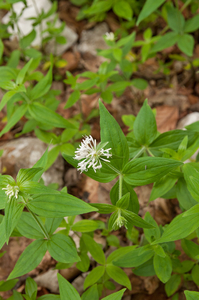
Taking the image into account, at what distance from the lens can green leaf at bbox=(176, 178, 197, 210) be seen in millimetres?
2043

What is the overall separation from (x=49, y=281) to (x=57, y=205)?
1.44 meters

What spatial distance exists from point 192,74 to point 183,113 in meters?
0.62

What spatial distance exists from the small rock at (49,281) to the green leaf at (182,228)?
1.44 meters

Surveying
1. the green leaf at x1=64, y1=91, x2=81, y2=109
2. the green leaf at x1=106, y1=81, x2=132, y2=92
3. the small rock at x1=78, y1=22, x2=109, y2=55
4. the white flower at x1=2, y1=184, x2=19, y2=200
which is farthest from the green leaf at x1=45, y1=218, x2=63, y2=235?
the small rock at x1=78, y1=22, x2=109, y2=55

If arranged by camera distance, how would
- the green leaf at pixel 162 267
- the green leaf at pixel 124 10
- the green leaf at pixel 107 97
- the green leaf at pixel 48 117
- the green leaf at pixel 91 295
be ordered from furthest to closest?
the green leaf at pixel 124 10
the green leaf at pixel 107 97
the green leaf at pixel 48 117
the green leaf at pixel 91 295
the green leaf at pixel 162 267

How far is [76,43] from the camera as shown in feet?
14.4

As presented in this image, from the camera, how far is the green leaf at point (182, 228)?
1635 mm

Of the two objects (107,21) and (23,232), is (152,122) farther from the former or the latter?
(107,21)

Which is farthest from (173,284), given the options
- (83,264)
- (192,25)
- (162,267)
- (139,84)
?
(192,25)

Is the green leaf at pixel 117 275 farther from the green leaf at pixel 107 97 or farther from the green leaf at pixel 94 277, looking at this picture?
the green leaf at pixel 107 97

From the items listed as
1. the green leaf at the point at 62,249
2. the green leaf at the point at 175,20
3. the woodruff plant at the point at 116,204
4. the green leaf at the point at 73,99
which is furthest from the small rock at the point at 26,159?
the green leaf at the point at 175,20

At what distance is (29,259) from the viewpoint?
1.89m

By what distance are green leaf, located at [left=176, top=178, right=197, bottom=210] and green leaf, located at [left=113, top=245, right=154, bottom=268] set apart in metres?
0.43

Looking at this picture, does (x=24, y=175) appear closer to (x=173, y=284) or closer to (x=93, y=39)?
(x=173, y=284)
